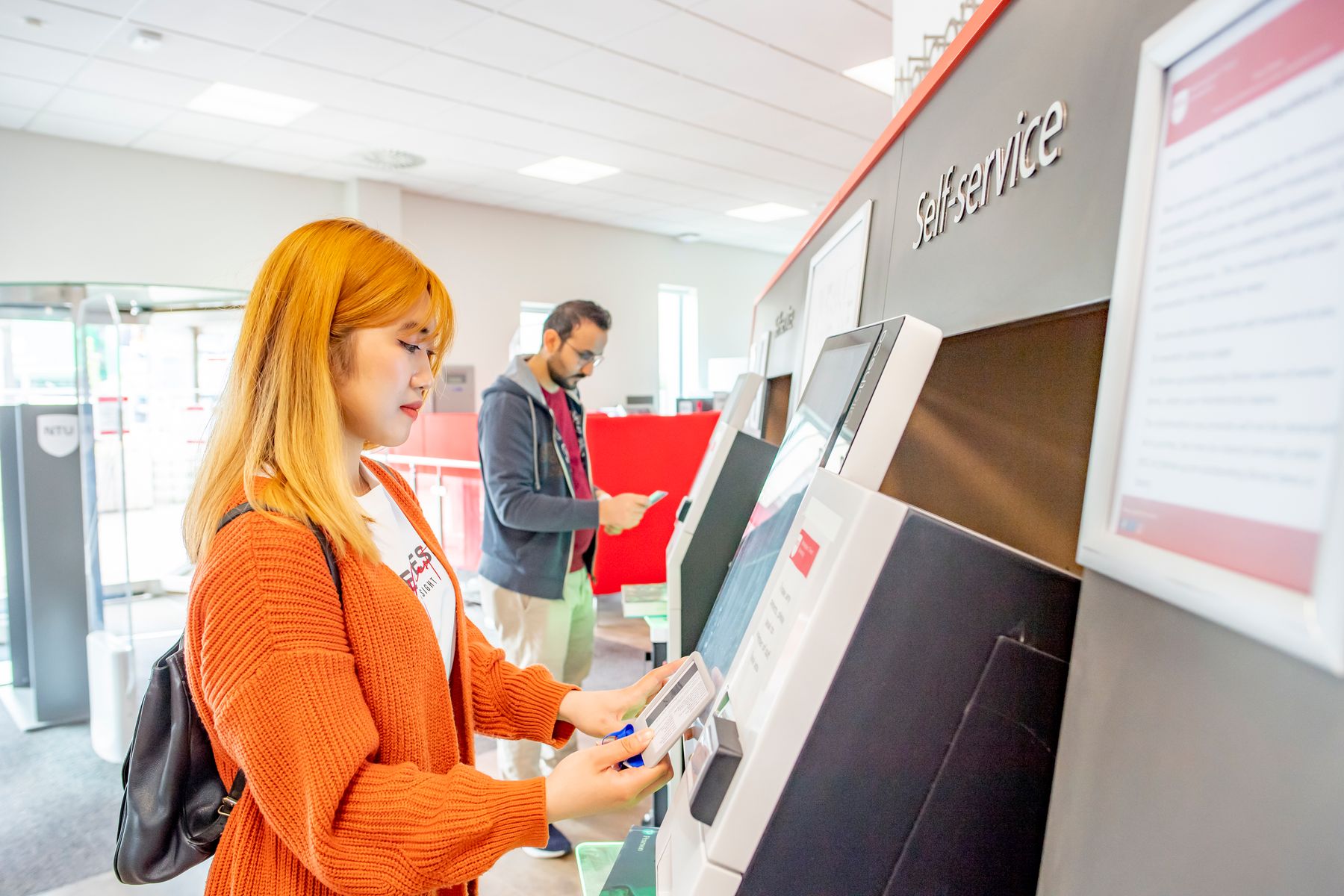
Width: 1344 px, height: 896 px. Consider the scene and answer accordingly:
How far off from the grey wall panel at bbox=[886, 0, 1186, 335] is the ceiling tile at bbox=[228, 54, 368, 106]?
4625mm

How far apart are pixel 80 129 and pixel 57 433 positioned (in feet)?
10.1

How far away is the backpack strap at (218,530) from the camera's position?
83cm

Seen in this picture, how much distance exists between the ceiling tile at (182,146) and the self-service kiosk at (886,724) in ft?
21.6

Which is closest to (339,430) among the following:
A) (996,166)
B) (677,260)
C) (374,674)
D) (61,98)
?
(374,674)

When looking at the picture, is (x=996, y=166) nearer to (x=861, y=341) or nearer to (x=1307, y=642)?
(x=861, y=341)

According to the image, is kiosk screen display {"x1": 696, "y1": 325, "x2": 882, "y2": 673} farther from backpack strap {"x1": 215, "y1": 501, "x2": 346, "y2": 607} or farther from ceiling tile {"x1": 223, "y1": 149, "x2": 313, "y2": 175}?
ceiling tile {"x1": 223, "y1": 149, "x2": 313, "y2": 175}

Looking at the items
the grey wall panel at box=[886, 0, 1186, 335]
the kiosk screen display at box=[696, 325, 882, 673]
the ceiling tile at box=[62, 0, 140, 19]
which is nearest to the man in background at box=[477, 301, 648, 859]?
the kiosk screen display at box=[696, 325, 882, 673]

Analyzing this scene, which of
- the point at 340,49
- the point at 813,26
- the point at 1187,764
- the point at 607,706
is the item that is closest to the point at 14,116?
the point at 340,49

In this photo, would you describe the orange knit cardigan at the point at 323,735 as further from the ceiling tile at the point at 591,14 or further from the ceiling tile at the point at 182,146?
the ceiling tile at the point at 182,146

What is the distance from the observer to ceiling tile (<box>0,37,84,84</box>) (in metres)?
4.15

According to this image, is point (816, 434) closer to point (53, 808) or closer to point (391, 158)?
point (53, 808)

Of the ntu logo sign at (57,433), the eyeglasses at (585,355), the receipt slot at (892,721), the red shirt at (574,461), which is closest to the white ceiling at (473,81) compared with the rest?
the ntu logo sign at (57,433)

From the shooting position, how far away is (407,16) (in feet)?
12.8

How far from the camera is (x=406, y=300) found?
960 mm
